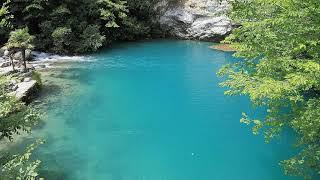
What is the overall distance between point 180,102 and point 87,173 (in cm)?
884

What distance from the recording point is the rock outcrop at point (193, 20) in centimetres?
3881

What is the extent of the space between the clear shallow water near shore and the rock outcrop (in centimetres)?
1065

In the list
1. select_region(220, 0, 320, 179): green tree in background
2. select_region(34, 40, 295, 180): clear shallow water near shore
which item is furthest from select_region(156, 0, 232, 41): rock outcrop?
select_region(220, 0, 320, 179): green tree in background

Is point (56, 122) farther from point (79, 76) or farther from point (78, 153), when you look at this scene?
point (79, 76)

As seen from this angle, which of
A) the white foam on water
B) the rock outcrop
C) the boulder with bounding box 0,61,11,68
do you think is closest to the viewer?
the boulder with bounding box 0,61,11,68

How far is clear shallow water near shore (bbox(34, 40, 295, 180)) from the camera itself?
14.7 meters

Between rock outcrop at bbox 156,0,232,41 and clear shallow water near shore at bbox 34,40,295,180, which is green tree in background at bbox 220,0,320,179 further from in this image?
rock outcrop at bbox 156,0,232,41

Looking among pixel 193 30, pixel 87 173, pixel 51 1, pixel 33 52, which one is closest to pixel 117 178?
pixel 87 173

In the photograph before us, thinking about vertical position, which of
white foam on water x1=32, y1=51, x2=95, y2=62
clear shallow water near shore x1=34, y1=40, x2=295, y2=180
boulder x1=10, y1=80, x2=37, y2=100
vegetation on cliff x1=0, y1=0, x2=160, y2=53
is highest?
vegetation on cliff x1=0, y1=0, x2=160, y2=53

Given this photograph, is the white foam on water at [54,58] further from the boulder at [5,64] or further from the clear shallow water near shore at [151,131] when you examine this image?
the boulder at [5,64]

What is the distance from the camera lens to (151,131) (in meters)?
18.2

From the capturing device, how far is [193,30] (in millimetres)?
40000

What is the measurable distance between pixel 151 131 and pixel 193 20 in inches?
947

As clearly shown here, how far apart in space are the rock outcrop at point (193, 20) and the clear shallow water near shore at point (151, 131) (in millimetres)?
10651
